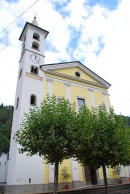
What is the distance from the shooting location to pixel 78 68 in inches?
975

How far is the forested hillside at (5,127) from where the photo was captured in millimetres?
33375

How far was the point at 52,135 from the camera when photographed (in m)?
10.9

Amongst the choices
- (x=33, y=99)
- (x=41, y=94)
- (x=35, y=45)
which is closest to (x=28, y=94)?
(x=33, y=99)

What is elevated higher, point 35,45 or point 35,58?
point 35,45

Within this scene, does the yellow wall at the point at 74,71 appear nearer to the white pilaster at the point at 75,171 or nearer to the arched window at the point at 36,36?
the arched window at the point at 36,36

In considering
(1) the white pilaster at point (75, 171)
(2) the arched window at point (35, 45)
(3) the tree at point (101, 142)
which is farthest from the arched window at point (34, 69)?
(1) the white pilaster at point (75, 171)

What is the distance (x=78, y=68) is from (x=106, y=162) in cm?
1464

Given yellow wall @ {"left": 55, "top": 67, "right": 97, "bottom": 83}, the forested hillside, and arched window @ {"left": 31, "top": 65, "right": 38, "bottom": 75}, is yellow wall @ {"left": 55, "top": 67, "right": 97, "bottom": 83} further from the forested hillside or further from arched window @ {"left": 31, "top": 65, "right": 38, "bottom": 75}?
the forested hillside

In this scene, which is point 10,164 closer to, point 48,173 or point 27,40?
point 48,173

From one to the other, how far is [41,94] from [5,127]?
84.7 ft

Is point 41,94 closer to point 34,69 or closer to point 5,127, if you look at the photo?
point 34,69

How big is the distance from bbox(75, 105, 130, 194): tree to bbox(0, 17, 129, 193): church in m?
4.96

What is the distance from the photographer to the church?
15.3 m

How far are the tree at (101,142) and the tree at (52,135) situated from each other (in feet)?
2.14
